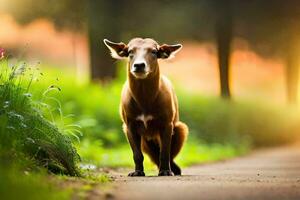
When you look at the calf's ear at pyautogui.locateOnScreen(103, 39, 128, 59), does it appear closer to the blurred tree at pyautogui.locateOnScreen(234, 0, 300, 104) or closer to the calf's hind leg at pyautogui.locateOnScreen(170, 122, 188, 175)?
the calf's hind leg at pyautogui.locateOnScreen(170, 122, 188, 175)

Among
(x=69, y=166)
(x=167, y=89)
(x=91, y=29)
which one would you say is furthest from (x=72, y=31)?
(x=69, y=166)

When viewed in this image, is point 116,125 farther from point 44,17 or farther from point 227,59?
point 227,59

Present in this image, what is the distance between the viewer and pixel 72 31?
2814 centimetres

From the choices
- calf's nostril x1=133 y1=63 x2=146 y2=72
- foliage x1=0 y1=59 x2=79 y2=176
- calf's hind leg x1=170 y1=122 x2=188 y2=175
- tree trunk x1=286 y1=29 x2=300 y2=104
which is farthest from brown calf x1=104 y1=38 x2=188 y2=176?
tree trunk x1=286 y1=29 x2=300 y2=104

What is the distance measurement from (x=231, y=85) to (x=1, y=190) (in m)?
26.7

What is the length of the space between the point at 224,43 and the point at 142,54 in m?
21.4

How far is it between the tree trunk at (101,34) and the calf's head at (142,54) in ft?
46.6

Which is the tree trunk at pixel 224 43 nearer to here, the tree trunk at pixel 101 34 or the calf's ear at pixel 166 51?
the tree trunk at pixel 101 34

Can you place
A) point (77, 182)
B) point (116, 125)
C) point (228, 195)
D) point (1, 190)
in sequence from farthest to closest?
point (116, 125)
point (77, 182)
point (228, 195)
point (1, 190)

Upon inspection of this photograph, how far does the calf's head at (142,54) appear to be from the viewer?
12.1 m

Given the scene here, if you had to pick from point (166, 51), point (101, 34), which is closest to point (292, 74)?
point (101, 34)

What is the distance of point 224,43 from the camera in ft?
110

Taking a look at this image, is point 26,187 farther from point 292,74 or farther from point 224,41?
point 292,74

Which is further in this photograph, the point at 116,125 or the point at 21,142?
the point at 116,125
